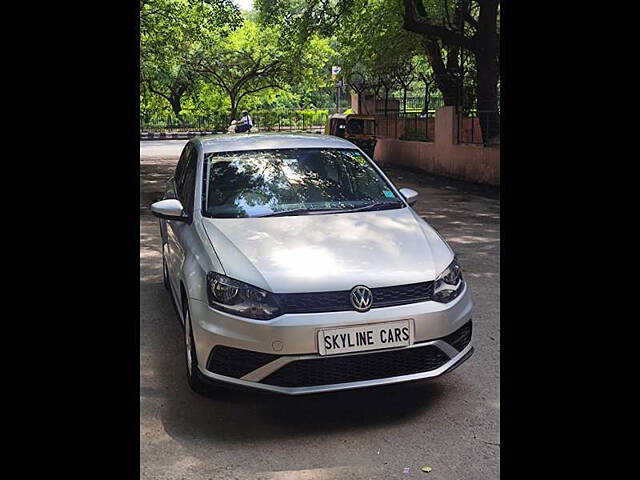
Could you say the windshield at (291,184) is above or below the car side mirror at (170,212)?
above

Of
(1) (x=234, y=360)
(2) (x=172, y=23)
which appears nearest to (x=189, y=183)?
(1) (x=234, y=360)

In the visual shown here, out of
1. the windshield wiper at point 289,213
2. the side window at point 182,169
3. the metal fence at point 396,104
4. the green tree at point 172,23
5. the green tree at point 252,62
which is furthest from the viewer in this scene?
the green tree at point 252,62

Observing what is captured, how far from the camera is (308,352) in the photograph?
3.75m

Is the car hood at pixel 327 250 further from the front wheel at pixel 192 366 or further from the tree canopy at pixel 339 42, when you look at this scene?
the tree canopy at pixel 339 42

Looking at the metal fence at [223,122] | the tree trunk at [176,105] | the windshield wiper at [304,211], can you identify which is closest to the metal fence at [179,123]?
the metal fence at [223,122]

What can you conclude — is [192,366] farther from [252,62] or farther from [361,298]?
[252,62]

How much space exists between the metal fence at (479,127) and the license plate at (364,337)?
499 inches

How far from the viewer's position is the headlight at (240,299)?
380 centimetres

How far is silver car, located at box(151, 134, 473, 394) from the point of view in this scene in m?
3.78

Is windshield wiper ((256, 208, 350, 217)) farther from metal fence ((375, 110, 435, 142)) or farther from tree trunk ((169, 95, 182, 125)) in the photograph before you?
tree trunk ((169, 95, 182, 125))

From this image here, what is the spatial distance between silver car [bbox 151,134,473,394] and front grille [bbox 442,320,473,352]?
0.03 ft
